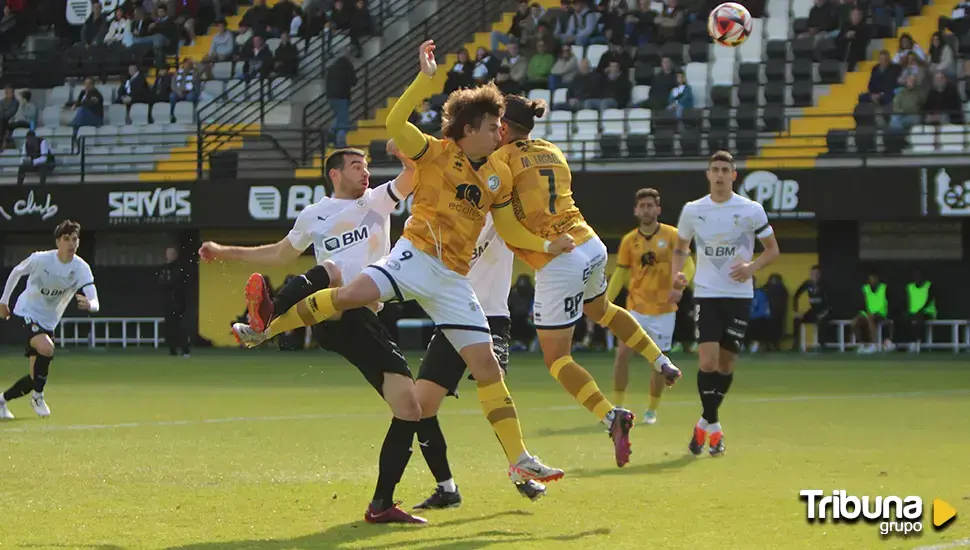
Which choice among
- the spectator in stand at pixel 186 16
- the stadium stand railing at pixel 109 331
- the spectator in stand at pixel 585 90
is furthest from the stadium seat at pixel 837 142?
the spectator in stand at pixel 186 16

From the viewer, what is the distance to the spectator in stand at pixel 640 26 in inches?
1265

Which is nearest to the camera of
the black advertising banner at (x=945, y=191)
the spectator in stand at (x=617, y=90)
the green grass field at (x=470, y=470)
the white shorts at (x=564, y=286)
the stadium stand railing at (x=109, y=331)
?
the green grass field at (x=470, y=470)

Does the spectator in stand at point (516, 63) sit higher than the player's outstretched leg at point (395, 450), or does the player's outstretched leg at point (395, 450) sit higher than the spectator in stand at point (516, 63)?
the spectator in stand at point (516, 63)

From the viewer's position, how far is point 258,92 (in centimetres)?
3519

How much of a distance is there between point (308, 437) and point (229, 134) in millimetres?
19535

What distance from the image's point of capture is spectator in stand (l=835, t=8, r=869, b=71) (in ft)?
101

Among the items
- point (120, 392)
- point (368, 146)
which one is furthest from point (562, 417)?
point (368, 146)

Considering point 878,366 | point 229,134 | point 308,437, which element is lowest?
point 878,366

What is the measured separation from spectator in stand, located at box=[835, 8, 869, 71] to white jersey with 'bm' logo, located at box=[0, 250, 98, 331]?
1913 cm

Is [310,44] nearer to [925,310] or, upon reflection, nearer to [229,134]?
[229,134]

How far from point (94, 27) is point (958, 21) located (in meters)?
22.5

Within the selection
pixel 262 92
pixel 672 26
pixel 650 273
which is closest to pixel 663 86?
pixel 672 26

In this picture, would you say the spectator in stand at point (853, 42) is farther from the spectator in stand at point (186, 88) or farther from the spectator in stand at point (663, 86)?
the spectator in stand at point (186, 88)

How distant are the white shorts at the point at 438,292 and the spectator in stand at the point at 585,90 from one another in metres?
23.0
